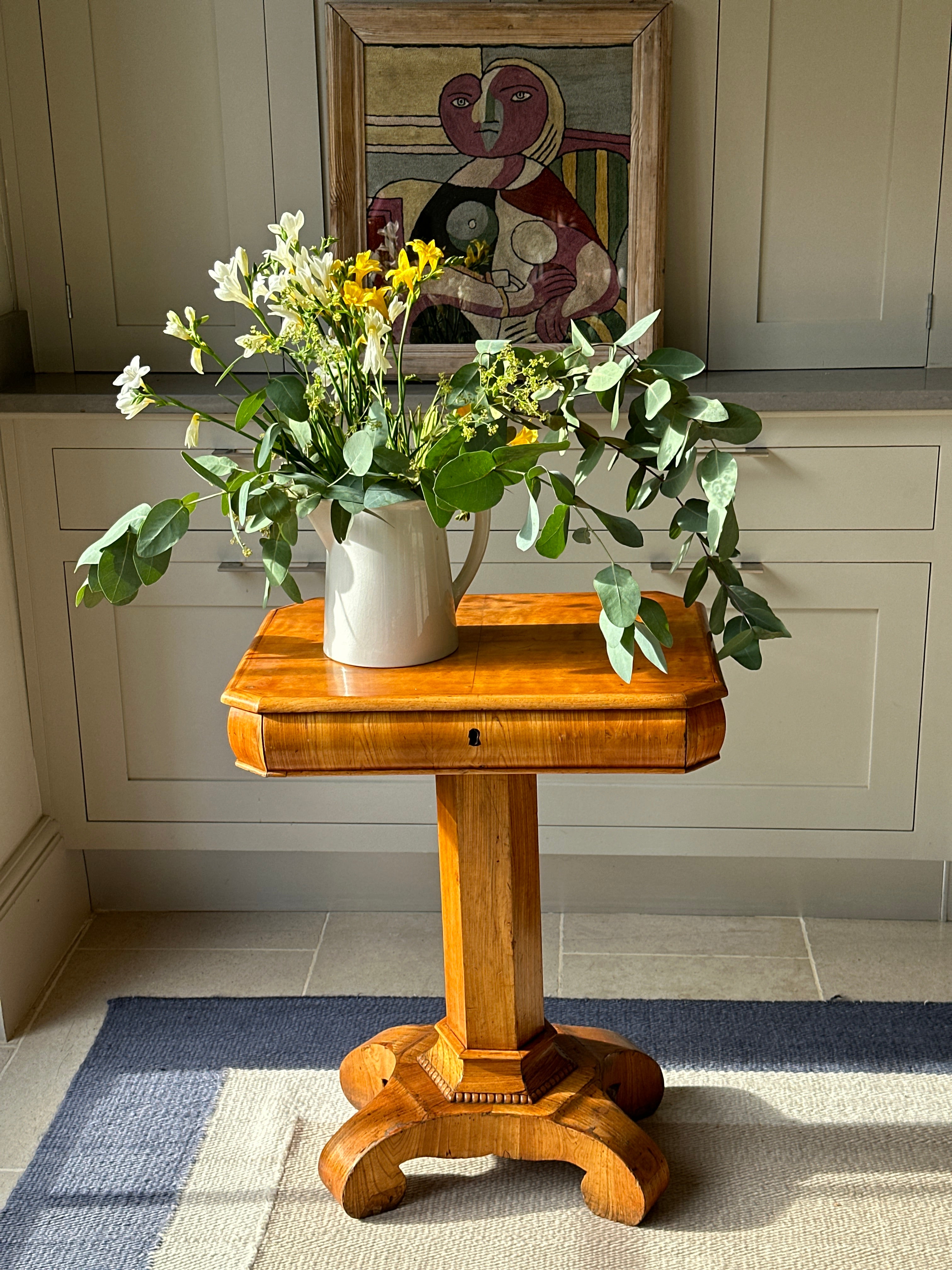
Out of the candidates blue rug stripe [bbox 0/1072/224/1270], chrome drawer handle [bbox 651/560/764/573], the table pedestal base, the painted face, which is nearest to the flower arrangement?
the table pedestal base

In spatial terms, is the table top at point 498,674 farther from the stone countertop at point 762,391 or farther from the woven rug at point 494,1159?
the woven rug at point 494,1159

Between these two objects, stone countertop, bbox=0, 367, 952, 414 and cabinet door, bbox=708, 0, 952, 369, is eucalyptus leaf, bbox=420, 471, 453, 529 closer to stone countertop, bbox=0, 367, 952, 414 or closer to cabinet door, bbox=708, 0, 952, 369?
stone countertop, bbox=0, 367, 952, 414

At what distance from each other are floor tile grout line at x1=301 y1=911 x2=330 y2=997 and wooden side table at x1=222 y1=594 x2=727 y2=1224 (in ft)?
1.35

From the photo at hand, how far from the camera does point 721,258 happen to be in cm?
267

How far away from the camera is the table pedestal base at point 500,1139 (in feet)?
6.07

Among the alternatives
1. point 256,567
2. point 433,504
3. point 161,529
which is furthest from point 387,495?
point 256,567

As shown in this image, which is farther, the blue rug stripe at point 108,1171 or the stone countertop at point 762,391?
the stone countertop at point 762,391

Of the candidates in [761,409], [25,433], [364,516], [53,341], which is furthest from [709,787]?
[53,341]

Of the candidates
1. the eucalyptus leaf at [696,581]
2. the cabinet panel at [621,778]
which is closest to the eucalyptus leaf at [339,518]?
the eucalyptus leaf at [696,581]

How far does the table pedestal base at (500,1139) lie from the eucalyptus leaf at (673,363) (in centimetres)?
101

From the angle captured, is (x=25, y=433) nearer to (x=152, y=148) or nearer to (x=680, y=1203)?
(x=152, y=148)

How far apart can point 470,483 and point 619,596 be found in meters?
0.22

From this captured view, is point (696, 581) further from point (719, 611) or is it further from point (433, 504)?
point (433, 504)

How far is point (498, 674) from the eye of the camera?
63.4 inches
